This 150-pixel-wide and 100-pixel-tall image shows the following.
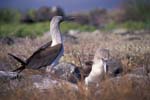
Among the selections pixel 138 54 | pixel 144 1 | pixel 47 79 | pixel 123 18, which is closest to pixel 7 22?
pixel 123 18

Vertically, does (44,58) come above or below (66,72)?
above

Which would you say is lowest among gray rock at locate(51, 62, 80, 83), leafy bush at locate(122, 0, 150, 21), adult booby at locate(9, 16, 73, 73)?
leafy bush at locate(122, 0, 150, 21)

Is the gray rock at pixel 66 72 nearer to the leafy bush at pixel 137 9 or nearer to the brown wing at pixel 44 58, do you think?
the brown wing at pixel 44 58

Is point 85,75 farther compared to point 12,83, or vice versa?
point 85,75

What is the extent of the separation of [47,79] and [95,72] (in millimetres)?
801

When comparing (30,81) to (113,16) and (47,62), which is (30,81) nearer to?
(47,62)

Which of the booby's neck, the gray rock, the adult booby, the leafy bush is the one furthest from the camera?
the leafy bush

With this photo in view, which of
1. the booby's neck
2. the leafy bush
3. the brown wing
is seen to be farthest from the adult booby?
the leafy bush

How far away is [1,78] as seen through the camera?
35.3 feet

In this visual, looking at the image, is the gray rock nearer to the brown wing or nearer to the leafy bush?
the brown wing

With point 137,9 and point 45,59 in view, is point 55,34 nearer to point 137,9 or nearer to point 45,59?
point 45,59

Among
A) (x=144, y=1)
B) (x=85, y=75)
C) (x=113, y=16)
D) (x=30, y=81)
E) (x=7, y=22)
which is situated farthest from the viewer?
(x=113, y=16)

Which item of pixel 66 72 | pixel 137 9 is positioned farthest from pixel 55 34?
pixel 137 9

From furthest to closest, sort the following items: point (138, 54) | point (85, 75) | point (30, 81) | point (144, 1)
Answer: point (144, 1)
point (138, 54)
point (85, 75)
point (30, 81)
